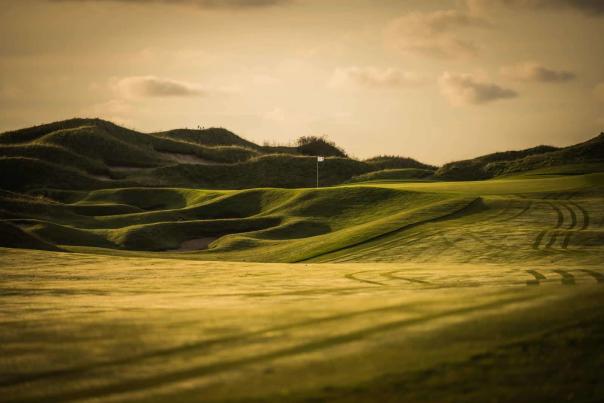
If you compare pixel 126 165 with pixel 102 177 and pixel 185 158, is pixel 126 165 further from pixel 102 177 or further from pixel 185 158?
pixel 185 158

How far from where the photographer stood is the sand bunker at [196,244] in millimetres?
67125

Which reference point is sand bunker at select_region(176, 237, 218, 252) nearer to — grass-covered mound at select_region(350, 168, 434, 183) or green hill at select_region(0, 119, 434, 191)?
grass-covered mound at select_region(350, 168, 434, 183)

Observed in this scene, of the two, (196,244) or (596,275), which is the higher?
(596,275)

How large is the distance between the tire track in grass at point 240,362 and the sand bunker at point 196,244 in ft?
189

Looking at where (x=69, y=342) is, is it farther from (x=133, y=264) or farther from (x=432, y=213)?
(x=432, y=213)

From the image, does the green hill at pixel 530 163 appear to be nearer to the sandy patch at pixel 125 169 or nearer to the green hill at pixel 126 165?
the green hill at pixel 126 165

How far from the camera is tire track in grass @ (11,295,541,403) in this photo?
26.6 ft

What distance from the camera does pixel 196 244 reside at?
225ft

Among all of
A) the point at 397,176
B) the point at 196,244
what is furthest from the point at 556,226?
the point at 397,176

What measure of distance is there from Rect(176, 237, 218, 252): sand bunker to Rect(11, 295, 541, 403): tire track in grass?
2270 inches

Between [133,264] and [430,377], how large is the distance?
3035 centimetres

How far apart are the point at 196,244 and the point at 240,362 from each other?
200ft

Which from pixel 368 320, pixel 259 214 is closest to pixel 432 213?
pixel 259 214

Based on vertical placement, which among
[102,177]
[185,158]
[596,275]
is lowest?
[596,275]
